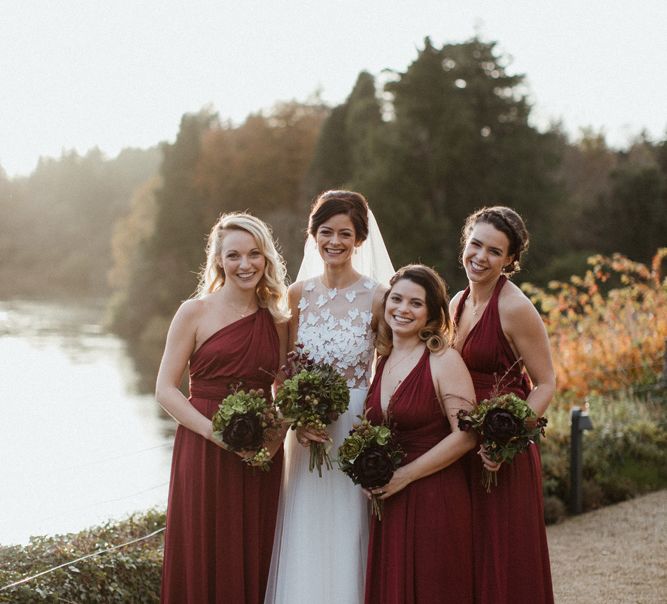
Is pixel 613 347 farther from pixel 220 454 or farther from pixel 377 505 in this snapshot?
pixel 220 454

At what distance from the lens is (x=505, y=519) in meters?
3.78

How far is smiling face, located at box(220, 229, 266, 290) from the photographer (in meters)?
4.07

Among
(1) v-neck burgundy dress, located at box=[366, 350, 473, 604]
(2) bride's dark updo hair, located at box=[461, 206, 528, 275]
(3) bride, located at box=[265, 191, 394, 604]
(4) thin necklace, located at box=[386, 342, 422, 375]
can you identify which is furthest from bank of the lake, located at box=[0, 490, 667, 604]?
(2) bride's dark updo hair, located at box=[461, 206, 528, 275]

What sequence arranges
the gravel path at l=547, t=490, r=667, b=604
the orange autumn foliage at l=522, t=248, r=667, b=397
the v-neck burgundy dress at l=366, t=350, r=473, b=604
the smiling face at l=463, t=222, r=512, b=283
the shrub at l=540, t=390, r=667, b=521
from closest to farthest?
the v-neck burgundy dress at l=366, t=350, r=473, b=604
the smiling face at l=463, t=222, r=512, b=283
the gravel path at l=547, t=490, r=667, b=604
the shrub at l=540, t=390, r=667, b=521
the orange autumn foliage at l=522, t=248, r=667, b=397

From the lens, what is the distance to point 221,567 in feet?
13.1

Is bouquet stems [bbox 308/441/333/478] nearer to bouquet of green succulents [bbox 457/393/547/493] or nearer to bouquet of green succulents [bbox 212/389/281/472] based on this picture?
bouquet of green succulents [bbox 212/389/281/472]

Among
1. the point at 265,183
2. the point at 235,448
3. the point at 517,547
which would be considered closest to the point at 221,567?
the point at 235,448

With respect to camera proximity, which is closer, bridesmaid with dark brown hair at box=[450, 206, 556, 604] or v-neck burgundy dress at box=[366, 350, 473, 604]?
v-neck burgundy dress at box=[366, 350, 473, 604]

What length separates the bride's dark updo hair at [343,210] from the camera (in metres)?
4.16

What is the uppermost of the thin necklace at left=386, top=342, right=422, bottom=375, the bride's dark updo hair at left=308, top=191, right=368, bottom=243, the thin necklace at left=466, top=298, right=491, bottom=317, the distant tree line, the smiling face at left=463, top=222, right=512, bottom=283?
the distant tree line

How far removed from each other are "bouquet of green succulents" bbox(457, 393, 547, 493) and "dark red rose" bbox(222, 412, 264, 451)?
3.05ft

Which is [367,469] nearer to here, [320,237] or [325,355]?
[325,355]

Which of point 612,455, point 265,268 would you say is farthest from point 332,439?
point 612,455

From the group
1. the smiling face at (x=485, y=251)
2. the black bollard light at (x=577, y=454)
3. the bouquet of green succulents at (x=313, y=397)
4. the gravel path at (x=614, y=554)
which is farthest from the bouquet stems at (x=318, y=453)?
the black bollard light at (x=577, y=454)
